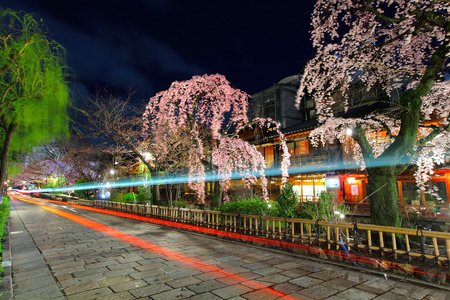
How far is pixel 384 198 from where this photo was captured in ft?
24.4

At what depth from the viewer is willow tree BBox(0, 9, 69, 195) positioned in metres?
8.34

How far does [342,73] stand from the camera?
912 cm

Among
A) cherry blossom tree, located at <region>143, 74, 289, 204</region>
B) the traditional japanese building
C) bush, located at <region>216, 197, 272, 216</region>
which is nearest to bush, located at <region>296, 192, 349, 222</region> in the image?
bush, located at <region>216, 197, 272, 216</region>

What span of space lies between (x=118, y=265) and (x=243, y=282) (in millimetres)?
3390

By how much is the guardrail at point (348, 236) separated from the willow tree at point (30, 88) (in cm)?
793

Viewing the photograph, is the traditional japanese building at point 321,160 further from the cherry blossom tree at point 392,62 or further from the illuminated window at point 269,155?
the cherry blossom tree at point 392,62

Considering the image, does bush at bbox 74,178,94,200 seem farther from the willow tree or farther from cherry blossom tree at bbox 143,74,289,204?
cherry blossom tree at bbox 143,74,289,204

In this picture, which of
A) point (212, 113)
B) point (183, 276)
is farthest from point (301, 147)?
point (183, 276)

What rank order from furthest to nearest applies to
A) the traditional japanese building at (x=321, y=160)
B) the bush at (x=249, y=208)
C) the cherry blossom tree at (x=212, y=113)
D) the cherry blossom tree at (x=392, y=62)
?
the traditional japanese building at (x=321, y=160) < the cherry blossom tree at (x=212, y=113) < the bush at (x=249, y=208) < the cherry blossom tree at (x=392, y=62)

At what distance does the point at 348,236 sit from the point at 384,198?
1878 mm

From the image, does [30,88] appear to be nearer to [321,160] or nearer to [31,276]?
[31,276]

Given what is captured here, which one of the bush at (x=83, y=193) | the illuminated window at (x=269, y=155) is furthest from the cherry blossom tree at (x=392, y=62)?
the bush at (x=83, y=193)

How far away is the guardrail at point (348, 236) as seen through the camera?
17.3ft

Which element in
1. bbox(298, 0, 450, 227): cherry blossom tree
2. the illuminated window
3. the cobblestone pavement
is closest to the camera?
the cobblestone pavement
